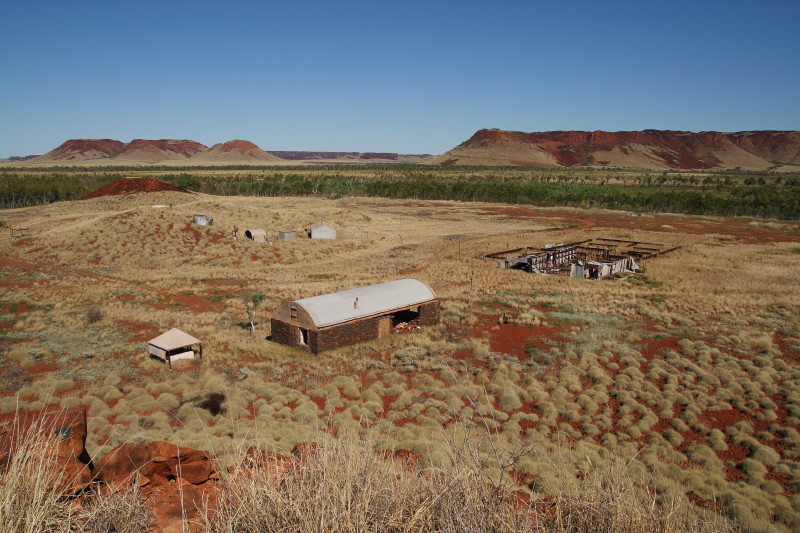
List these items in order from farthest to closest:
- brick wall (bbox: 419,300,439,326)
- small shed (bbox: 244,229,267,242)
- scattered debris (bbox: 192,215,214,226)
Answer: scattered debris (bbox: 192,215,214,226), small shed (bbox: 244,229,267,242), brick wall (bbox: 419,300,439,326)

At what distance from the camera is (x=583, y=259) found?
4544 cm

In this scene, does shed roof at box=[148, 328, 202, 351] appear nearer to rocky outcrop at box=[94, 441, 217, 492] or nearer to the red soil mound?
rocky outcrop at box=[94, 441, 217, 492]

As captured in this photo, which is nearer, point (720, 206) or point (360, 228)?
point (360, 228)

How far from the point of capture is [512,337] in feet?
79.1

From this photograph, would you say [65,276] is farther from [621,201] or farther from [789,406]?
[621,201]

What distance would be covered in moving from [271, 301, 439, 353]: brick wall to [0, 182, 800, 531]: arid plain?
0.48m

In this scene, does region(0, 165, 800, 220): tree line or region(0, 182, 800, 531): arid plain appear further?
region(0, 165, 800, 220): tree line

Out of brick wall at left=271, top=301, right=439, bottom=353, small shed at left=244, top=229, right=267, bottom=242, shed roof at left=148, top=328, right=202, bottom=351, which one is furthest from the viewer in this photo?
small shed at left=244, top=229, right=267, bottom=242

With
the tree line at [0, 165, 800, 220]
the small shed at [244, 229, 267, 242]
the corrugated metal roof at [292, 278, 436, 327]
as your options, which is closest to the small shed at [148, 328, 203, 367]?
the corrugated metal roof at [292, 278, 436, 327]

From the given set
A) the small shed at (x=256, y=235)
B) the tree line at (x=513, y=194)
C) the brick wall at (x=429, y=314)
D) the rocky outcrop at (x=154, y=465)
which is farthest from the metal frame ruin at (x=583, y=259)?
the tree line at (x=513, y=194)

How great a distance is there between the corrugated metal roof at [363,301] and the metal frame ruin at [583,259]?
734 inches

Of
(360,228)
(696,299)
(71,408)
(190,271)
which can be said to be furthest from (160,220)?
(696,299)

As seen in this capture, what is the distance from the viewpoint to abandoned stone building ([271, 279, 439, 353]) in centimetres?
2102

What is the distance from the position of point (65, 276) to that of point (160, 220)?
599 inches
